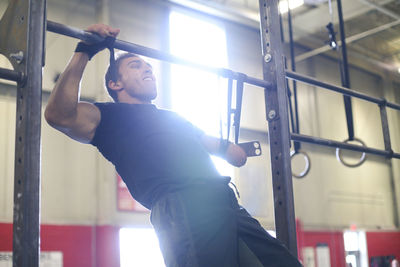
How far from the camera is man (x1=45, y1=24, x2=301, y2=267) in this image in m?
1.54

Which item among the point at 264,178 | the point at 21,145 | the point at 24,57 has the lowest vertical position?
the point at 21,145

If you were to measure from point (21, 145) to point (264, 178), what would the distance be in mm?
5964

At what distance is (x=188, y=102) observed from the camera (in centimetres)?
634

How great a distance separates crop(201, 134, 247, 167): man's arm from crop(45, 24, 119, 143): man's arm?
0.46 meters

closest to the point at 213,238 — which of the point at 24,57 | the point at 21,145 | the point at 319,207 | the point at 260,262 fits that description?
the point at 260,262

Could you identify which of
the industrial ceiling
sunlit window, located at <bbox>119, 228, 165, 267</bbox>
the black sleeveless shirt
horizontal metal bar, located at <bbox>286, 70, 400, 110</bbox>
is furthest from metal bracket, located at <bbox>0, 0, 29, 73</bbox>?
the industrial ceiling

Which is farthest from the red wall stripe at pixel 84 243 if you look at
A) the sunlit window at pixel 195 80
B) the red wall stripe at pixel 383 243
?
the red wall stripe at pixel 383 243

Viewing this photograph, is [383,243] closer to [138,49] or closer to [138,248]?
[138,248]

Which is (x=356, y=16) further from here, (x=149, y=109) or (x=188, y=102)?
(x=149, y=109)

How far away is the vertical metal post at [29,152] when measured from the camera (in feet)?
4.25

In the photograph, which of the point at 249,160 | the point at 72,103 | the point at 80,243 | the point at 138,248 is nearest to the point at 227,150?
the point at 72,103

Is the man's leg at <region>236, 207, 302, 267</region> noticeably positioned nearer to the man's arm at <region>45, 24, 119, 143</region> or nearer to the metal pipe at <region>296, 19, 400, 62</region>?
the man's arm at <region>45, 24, 119, 143</region>

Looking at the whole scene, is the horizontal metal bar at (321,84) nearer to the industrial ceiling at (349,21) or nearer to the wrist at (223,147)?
the wrist at (223,147)

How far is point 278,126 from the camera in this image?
2.09 meters
